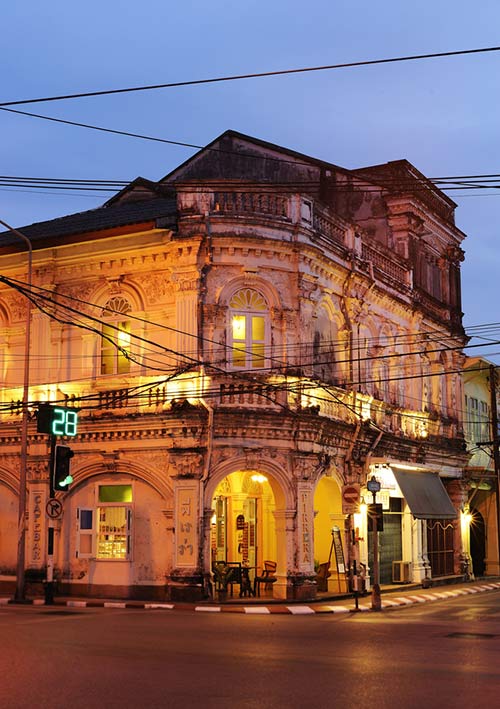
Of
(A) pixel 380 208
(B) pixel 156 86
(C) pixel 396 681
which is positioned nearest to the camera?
(C) pixel 396 681

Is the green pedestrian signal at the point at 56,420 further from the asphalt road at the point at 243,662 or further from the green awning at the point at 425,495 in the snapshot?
the green awning at the point at 425,495

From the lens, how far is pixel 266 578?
27.6 m

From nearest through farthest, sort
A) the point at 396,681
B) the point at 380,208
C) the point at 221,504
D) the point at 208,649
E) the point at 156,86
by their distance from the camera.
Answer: the point at 396,681, the point at 208,649, the point at 156,86, the point at 221,504, the point at 380,208

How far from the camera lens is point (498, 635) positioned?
17.5 metres

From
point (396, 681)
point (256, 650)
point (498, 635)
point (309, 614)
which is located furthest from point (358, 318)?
point (396, 681)

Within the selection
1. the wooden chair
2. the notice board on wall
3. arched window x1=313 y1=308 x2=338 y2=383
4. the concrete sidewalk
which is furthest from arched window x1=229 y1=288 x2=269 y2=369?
the concrete sidewalk

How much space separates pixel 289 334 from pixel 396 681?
16.2 meters

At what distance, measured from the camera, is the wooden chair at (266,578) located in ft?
90.5

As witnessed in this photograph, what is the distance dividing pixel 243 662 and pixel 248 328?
14.9 metres

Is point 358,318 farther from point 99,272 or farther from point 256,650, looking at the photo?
point 256,650

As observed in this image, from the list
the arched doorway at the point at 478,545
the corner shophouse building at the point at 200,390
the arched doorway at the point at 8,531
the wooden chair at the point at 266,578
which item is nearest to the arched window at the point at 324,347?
the corner shophouse building at the point at 200,390

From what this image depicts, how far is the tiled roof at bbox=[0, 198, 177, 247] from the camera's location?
31266mm

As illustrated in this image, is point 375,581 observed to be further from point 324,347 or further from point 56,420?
point 56,420

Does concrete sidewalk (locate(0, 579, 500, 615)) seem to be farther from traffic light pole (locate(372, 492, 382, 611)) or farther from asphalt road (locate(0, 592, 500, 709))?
asphalt road (locate(0, 592, 500, 709))
